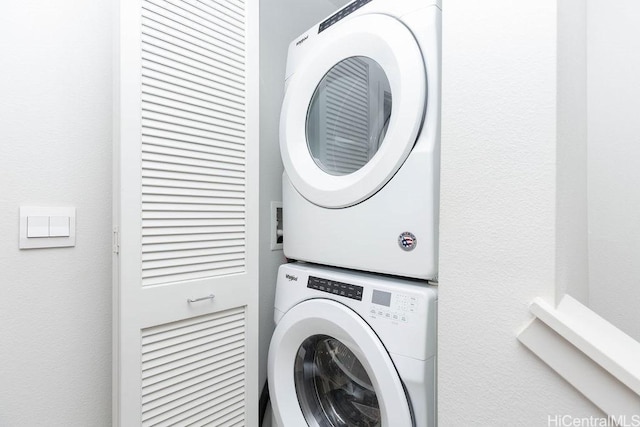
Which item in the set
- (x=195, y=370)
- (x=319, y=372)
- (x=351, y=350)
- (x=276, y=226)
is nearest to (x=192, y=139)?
(x=276, y=226)

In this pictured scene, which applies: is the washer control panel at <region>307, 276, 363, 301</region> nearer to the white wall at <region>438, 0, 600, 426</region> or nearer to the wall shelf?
the white wall at <region>438, 0, 600, 426</region>

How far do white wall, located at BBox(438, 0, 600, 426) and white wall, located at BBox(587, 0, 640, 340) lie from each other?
0.88 metres

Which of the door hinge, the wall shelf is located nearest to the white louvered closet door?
the door hinge

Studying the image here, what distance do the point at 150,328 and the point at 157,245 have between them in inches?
10.0

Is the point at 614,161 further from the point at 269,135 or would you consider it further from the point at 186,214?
the point at 186,214

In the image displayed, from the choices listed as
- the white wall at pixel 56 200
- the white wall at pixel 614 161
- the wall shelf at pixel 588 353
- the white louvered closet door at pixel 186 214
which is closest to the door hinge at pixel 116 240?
the white louvered closet door at pixel 186 214

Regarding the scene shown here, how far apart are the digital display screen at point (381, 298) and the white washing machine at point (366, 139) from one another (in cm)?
7

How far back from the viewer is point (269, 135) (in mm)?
1582

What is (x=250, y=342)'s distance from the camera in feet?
4.15

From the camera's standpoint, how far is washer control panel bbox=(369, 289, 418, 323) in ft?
3.05

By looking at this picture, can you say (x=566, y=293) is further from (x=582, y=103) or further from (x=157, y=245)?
(x=157, y=245)

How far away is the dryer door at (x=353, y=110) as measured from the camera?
97 cm

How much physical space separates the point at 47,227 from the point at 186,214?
15.7 inches

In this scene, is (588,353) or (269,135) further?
(269,135)
